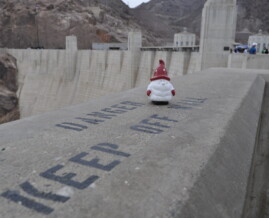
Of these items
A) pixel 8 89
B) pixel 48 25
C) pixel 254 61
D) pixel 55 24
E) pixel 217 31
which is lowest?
pixel 8 89

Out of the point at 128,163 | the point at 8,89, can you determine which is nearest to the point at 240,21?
the point at 8,89

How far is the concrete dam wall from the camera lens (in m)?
17.2

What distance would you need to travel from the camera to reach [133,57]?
17266 millimetres

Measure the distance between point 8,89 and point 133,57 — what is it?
547 inches

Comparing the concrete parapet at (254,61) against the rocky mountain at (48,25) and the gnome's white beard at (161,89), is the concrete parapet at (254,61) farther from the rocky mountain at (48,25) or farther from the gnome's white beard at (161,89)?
the rocky mountain at (48,25)

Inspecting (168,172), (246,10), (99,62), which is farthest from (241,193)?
(246,10)

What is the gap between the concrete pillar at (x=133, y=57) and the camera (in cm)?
1731

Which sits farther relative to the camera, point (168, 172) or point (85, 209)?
point (168, 172)

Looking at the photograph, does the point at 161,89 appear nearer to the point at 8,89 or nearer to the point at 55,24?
the point at 8,89

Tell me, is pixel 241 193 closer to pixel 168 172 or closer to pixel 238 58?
pixel 168 172

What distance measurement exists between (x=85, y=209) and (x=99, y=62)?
19.8 meters

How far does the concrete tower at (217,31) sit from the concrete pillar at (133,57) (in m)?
5.88

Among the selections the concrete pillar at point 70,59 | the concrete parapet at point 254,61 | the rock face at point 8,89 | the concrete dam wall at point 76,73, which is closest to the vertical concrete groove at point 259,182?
the concrete parapet at point 254,61

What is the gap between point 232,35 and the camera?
11.9 metres
